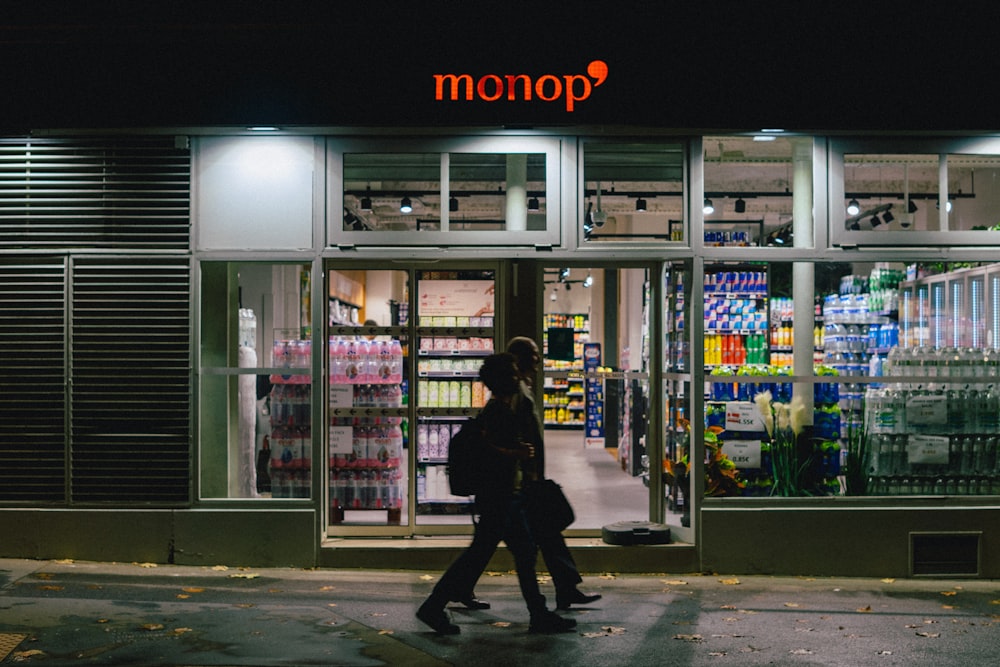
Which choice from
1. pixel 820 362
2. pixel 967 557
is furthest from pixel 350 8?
pixel 967 557

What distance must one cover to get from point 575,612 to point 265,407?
3.31m

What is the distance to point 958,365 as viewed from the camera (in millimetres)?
8688

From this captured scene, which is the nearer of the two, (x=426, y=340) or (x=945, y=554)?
(x=945, y=554)

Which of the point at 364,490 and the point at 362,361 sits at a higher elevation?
the point at 362,361

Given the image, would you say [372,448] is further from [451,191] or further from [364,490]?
[451,191]

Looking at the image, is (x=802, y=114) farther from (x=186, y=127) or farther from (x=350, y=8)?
(x=186, y=127)

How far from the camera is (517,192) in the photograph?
8508mm

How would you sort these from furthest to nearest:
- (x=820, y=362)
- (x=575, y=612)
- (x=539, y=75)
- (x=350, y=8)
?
(x=350, y=8), (x=820, y=362), (x=539, y=75), (x=575, y=612)

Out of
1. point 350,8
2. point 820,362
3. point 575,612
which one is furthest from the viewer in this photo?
point 350,8

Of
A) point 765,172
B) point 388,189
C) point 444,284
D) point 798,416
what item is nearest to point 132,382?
point 444,284

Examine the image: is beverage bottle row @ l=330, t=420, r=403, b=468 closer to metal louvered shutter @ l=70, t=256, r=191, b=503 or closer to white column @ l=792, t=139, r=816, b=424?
metal louvered shutter @ l=70, t=256, r=191, b=503

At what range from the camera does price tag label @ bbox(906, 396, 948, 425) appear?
28.5ft

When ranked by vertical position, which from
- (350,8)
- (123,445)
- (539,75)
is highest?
(350,8)

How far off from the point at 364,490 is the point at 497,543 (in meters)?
2.81
